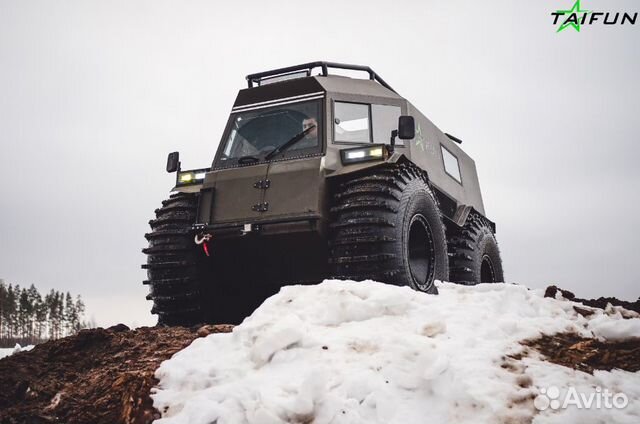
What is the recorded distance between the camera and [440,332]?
3869 mm

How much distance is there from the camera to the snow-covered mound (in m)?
3.14

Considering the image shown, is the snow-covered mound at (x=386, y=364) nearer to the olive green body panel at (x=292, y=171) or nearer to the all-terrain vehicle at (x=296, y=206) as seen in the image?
the all-terrain vehicle at (x=296, y=206)

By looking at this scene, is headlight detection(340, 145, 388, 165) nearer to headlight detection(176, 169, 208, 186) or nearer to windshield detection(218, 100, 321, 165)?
windshield detection(218, 100, 321, 165)

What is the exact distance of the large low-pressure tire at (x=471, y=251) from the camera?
8.91 meters

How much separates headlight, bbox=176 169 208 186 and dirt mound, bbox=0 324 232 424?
2.32m

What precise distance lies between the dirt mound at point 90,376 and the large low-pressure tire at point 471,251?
4.80 m

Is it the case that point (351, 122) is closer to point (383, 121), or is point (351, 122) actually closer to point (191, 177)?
point (383, 121)

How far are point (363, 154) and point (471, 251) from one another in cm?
340

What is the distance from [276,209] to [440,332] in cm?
289

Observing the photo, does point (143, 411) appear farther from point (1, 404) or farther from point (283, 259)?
point (283, 259)

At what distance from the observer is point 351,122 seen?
294 inches

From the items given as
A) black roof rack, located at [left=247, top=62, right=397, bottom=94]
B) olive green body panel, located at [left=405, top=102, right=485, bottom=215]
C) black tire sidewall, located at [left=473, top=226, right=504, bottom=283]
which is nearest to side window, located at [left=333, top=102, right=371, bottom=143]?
black roof rack, located at [left=247, top=62, right=397, bottom=94]

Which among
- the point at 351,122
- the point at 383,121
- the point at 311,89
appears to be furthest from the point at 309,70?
the point at 383,121

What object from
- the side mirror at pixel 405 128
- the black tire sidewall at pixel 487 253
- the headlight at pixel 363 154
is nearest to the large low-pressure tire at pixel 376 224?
the headlight at pixel 363 154
